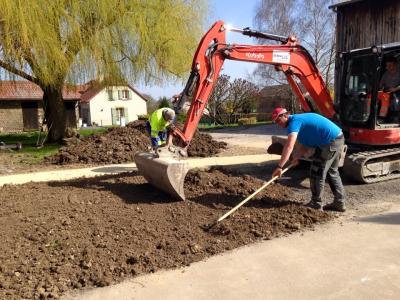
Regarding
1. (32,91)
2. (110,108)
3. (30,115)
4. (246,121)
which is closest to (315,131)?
(246,121)

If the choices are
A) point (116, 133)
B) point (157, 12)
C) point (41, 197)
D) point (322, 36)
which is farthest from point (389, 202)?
point (322, 36)

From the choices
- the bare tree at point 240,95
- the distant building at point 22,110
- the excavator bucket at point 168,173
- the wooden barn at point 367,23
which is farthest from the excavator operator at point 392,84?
the distant building at point 22,110

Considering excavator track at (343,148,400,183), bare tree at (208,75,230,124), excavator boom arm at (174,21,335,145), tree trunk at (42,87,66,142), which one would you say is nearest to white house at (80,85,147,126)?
bare tree at (208,75,230,124)

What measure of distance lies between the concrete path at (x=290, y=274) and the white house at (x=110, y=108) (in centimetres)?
4439

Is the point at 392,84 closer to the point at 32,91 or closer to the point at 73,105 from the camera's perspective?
the point at 32,91

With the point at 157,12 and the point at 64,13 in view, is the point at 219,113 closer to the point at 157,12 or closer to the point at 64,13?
the point at 157,12

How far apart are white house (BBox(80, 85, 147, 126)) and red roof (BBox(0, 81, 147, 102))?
26.4 inches

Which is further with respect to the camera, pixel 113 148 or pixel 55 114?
pixel 55 114

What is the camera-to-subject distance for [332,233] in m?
5.26

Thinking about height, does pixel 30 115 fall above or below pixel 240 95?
below

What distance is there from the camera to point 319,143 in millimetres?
5984

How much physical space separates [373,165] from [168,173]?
4020mm

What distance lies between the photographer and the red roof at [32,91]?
567 inches

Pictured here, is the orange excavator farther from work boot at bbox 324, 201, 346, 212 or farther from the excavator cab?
work boot at bbox 324, 201, 346, 212
